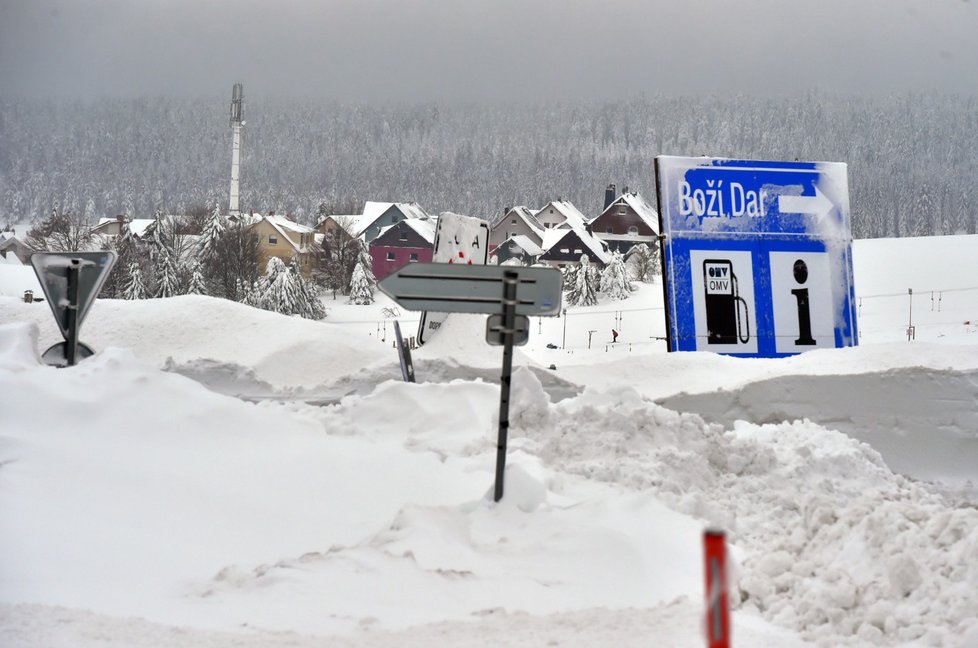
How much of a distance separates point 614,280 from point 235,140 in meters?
36.1

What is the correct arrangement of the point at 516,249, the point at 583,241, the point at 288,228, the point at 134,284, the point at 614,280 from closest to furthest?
the point at 134,284 → the point at 614,280 → the point at 288,228 → the point at 583,241 → the point at 516,249

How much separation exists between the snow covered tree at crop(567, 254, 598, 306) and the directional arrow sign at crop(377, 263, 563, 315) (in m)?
43.7

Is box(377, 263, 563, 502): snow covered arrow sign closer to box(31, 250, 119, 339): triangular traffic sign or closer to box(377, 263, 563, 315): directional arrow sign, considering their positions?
box(377, 263, 563, 315): directional arrow sign

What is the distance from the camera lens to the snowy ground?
4211 millimetres

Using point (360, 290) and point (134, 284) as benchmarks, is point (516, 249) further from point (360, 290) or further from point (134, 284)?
point (134, 284)

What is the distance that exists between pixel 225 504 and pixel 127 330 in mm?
8506

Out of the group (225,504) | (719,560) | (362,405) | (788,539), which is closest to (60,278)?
(362,405)

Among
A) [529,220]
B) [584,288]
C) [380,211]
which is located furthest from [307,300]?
[529,220]

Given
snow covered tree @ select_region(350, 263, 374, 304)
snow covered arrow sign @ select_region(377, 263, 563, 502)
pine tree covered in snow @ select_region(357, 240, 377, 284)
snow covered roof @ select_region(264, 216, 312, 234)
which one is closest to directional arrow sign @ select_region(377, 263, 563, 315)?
snow covered arrow sign @ select_region(377, 263, 563, 502)

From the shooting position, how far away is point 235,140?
7400 cm

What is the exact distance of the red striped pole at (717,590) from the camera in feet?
7.14

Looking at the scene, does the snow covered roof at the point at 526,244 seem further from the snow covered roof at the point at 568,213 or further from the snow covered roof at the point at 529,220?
the snow covered roof at the point at 568,213

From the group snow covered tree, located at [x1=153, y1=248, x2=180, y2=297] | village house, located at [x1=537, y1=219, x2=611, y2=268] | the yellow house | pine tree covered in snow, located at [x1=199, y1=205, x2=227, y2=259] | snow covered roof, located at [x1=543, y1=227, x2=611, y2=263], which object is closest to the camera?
snow covered tree, located at [x1=153, y1=248, x2=180, y2=297]

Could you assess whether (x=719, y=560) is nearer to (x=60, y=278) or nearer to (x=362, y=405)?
(x=362, y=405)
